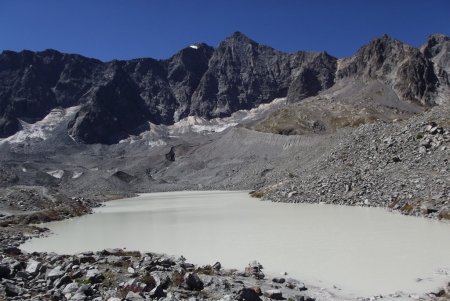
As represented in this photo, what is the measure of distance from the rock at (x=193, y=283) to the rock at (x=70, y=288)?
348 cm

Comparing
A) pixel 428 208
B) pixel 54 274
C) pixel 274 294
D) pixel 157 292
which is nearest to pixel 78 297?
pixel 157 292

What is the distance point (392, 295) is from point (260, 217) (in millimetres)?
27610

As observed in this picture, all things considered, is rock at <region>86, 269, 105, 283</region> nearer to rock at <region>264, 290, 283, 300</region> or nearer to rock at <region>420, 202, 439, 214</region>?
rock at <region>264, 290, 283, 300</region>

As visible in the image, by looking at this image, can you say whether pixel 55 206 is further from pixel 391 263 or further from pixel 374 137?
pixel 391 263

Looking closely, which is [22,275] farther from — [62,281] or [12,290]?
[12,290]

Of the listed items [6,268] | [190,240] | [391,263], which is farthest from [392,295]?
[190,240]

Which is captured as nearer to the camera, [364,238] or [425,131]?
[364,238]

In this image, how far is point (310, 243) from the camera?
26.8 metres

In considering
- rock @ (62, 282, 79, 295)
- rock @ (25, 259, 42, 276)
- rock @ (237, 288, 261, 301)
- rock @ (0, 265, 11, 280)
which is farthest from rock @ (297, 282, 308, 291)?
rock @ (0, 265, 11, 280)

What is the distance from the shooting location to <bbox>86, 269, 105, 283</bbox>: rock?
52.6ft

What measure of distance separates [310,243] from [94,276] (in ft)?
46.2

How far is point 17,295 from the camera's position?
14469 mm

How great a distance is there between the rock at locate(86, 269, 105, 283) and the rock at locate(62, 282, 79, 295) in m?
0.66

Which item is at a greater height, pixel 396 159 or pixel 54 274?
pixel 396 159
